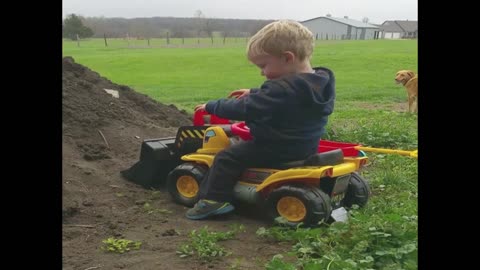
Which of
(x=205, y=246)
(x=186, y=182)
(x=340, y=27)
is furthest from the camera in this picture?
(x=340, y=27)

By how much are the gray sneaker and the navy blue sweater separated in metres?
0.52

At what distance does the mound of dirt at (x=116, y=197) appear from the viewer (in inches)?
132

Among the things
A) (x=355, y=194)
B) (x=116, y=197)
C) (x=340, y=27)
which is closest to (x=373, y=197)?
(x=355, y=194)

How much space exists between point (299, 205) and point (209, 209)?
2.18ft

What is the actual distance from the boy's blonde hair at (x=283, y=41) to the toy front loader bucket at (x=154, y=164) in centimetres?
136

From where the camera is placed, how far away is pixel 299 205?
3.94m

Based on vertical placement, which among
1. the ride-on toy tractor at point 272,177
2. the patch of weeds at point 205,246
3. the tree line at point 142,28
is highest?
the tree line at point 142,28

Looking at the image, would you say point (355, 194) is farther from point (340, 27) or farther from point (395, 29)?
point (395, 29)

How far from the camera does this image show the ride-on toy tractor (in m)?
3.93

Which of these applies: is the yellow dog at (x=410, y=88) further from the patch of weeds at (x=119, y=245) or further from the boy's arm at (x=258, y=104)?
the patch of weeds at (x=119, y=245)

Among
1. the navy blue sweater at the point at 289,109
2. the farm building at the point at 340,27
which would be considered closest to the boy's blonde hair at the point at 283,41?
the navy blue sweater at the point at 289,109

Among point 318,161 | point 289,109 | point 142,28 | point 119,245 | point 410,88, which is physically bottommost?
point 119,245
